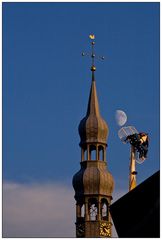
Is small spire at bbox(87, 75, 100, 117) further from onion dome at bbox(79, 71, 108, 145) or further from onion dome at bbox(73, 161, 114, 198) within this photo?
onion dome at bbox(73, 161, 114, 198)

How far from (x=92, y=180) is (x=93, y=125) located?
5.43 m

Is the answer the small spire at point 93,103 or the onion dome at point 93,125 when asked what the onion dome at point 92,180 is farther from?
the small spire at point 93,103

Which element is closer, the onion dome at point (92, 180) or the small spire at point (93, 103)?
the onion dome at point (92, 180)

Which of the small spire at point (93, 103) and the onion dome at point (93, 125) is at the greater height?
the small spire at point (93, 103)

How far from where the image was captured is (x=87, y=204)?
8125 cm

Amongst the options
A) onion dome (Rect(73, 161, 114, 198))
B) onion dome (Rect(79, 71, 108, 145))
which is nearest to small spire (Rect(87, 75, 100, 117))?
onion dome (Rect(79, 71, 108, 145))

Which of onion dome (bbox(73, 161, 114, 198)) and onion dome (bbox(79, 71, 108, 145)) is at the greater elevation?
onion dome (bbox(79, 71, 108, 145))

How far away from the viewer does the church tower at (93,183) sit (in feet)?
264

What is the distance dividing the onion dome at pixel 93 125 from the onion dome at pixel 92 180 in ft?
7.12

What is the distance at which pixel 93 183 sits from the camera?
82.5 meters

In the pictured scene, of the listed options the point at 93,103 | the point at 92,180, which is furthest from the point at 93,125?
the point at 92,180

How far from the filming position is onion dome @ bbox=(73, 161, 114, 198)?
82312mm

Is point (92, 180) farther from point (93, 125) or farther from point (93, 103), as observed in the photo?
point (93, 103)

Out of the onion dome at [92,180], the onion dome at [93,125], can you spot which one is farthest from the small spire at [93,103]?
the onion dome at [92,180]
